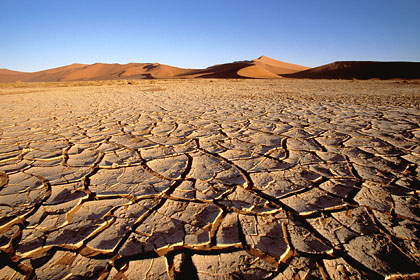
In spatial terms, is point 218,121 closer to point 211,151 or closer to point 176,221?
point 211,151

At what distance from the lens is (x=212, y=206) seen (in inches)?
47.6

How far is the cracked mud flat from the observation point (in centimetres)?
86

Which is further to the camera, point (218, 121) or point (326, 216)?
point (218, 121)

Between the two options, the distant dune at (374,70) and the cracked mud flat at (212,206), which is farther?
the distant dune at (374,70)

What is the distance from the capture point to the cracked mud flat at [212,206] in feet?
2.81

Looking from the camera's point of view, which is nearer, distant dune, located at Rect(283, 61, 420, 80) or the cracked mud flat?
the cracked mud flat

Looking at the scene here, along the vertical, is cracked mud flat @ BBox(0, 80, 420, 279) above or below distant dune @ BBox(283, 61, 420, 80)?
below

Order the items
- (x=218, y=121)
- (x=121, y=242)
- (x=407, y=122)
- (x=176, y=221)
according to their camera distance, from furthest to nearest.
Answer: (x=218, y=121)
(x=407, y=122)
(x=176, y=221)
(x=121, y=242)

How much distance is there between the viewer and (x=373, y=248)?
91 cm

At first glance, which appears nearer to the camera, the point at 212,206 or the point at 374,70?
the point at 212,206

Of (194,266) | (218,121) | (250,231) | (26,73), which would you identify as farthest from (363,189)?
(26,73)

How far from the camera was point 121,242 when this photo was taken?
96 centimetres

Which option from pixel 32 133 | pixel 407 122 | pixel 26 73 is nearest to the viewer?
pixel 32 133

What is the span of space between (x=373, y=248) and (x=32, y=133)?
3430 mm
